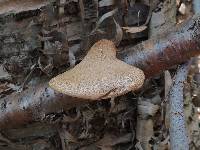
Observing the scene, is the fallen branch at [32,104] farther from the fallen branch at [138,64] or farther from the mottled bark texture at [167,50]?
the mottled bark texture at [167,50]

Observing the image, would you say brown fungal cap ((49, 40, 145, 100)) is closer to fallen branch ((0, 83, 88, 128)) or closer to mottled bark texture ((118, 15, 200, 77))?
mottled bark texture ((118, 15, 200, 77))

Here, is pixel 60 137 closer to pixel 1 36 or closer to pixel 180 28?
pixel 1 36

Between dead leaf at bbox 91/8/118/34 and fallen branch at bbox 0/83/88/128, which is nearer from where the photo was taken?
fallen branch at bbox 0/83/88/128

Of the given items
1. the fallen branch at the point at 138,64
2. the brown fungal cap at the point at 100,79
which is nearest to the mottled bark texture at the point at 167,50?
the fallen branch at the point at 138,64

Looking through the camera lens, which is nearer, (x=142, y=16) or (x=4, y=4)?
(x=4, y=4)

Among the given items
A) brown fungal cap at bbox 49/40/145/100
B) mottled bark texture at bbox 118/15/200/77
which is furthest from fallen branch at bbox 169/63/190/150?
brown fungal cap at bbox 49/40/145/100

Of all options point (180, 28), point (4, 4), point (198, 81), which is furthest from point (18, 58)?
point (198, 81)
